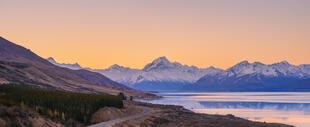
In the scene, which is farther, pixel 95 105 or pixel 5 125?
pixel 95 105

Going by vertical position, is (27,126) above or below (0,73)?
below

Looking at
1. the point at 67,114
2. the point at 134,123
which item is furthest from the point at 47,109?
the point at 134,123

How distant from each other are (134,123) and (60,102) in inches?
389

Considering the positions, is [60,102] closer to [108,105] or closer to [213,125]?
[108,105]

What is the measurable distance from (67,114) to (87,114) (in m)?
3.80

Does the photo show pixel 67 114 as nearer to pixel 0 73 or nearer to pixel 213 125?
pixel 213 125

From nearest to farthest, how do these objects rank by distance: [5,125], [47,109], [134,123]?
[5,125], [47,109], [134,123]

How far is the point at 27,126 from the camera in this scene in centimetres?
3453


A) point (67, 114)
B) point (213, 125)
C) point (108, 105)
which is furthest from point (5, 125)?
point (213, 125)

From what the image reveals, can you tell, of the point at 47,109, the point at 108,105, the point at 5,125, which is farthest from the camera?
the point at 108,105

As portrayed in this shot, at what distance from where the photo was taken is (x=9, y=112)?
3462cm

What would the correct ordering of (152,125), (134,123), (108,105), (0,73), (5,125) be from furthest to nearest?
(0,73) → (108,105) → (152,125) → (134,123) → (5,125)

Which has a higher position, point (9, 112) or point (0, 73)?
point (0, 73)

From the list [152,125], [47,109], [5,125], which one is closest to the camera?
[5,125]
